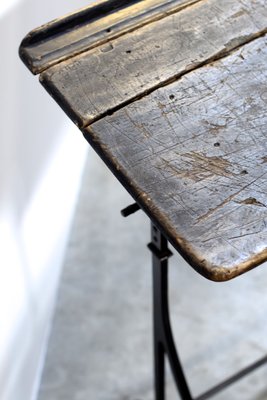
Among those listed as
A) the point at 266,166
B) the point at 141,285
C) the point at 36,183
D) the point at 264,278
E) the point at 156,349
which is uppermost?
the point at 266,166

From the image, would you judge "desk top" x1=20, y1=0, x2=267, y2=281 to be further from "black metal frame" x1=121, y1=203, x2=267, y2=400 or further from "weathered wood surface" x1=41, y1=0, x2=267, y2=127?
"black metal frame" x1=121, y1=203, x2=267, y2=400

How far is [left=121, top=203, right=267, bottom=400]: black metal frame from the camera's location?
1.21 m

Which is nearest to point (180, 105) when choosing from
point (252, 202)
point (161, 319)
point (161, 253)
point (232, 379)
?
point (252, 202)

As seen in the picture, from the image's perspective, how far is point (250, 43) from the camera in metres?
1.05

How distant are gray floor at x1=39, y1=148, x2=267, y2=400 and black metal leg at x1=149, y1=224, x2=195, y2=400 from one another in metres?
0.25

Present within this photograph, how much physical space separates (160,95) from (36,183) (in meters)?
0.67

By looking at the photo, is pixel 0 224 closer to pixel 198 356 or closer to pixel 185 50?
pixel 185 50

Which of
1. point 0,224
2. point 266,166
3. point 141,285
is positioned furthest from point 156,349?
point 266,166

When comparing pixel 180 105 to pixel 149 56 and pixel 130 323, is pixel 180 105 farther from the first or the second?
pixel 130 323

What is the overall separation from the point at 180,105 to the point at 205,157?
0.32 feet

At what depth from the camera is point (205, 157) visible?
0.93 metres

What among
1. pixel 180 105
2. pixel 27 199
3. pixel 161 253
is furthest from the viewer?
pixel 27 199

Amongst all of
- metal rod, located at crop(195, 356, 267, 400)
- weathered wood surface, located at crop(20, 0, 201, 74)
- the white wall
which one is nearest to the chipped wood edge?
weathered wood surface, located at crop(20, 0, 201, 74)

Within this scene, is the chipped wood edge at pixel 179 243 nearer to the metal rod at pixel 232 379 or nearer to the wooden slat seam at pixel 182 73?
the wooden slat seam at pixel 182 73
